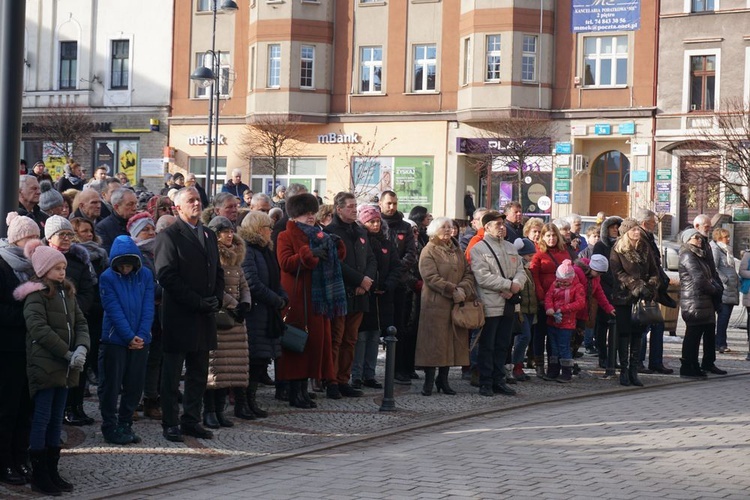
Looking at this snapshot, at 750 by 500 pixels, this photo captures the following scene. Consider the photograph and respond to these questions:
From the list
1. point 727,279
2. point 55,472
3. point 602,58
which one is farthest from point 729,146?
point 55,472

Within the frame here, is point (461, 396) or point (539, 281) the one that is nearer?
point (461, 396)

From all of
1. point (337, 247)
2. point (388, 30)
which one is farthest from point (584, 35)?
point (337, 247)

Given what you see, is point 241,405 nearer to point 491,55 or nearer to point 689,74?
point 689,74

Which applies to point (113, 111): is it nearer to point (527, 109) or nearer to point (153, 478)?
point (527, 109)

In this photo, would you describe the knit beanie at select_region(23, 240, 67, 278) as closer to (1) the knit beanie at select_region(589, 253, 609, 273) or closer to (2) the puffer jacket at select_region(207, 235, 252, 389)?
(2) the puffer jacket at select_region(207, 235, 252, 389)

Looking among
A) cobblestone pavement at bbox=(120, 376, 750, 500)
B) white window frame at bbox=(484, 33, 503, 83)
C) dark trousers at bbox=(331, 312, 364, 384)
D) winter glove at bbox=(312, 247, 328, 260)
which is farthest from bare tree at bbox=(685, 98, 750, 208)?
winter glove at bbox=(312, 247, 328, 260)

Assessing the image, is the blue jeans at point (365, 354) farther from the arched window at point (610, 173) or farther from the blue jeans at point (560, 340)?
the arched window at point (610, 173)

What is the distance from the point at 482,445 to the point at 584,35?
3294 centimetres

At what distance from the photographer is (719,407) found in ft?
42.4

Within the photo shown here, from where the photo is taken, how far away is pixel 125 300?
9.64 metres

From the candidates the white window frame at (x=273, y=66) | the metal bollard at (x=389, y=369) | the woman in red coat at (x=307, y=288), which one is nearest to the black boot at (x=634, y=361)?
the metal bollard at (x=389, y=369)

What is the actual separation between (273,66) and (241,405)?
3517 centimetres

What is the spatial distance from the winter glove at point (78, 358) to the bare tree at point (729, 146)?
27.2 meters

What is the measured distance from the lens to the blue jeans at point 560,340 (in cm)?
1490
